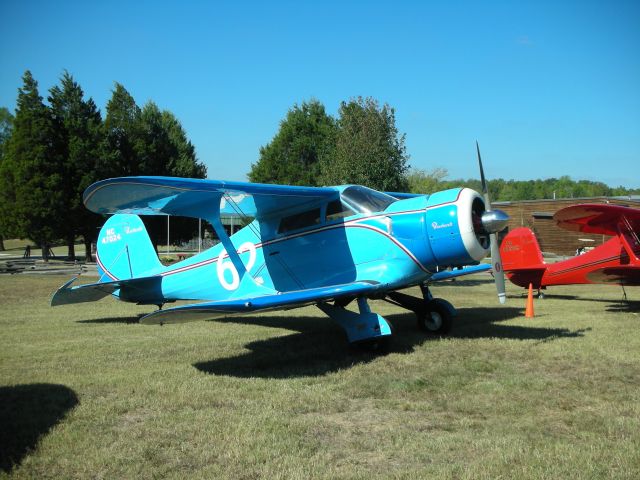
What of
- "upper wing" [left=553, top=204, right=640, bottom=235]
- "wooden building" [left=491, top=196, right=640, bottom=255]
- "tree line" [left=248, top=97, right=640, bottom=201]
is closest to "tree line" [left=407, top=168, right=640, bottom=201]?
"tree line" [left=248, top=97, right=640, bottom=201]

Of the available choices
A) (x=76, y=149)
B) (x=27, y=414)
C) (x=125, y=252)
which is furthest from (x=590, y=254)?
(x=76, y=149)

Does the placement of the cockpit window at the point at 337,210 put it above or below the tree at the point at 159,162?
below

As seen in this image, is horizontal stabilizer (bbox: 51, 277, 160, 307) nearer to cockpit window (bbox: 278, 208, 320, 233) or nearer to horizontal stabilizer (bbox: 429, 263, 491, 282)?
cockpit window (bbox: 278, 208, 320, 233)

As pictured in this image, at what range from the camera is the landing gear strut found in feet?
30.1

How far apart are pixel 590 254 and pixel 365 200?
8.35 metres

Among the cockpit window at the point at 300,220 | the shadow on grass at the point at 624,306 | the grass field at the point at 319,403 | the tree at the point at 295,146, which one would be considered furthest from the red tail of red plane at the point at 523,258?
the tree at the point at 295,146

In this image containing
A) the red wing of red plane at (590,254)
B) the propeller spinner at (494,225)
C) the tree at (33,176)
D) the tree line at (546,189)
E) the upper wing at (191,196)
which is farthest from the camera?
the tree line at (546,189)

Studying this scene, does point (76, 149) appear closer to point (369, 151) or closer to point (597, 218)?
point (369, 151)

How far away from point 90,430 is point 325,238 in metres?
4.41

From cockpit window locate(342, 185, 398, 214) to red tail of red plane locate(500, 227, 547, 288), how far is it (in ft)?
24.9

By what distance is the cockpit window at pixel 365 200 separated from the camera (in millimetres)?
7891

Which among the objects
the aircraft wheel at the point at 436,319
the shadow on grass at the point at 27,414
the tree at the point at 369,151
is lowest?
the shadow on grass at the point at 27,414

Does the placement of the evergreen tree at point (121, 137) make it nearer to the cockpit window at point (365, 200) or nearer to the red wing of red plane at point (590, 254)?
the red wing of red plane at point (590, 254)

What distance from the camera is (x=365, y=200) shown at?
7992 mm
